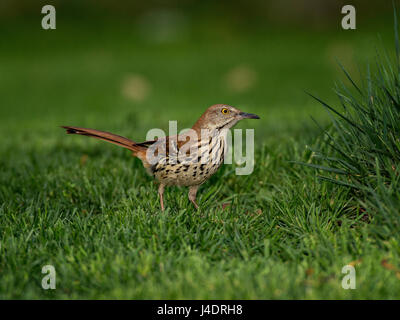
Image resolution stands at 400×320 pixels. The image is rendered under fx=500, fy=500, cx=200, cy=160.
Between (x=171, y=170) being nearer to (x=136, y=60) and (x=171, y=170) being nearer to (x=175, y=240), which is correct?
(x=175, y=240)

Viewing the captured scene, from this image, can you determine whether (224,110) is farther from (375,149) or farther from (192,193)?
(375,149)

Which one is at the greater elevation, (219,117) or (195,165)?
(219,117)

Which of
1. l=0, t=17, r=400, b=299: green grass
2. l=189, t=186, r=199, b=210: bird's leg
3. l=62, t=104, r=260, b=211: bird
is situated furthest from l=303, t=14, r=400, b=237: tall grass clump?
l=189, t=186, r=199, b=210: bird's leg

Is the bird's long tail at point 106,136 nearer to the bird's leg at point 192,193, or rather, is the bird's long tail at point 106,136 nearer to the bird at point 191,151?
the bird at point 191,151

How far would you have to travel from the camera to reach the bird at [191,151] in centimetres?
415

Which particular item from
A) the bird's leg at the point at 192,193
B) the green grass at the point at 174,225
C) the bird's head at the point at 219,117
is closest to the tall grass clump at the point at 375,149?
the green grass at the point at 174,225

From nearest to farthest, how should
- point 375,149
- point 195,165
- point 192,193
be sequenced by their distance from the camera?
point 375,149
point 195,165
point 192,193

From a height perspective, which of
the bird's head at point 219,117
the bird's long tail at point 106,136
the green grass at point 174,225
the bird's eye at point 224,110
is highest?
the bird's eye at point 224,110

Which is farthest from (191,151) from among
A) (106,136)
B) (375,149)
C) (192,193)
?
(375,149)

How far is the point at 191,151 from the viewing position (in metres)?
4.18

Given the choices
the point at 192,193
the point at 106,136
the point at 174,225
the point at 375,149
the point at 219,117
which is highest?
→ the point at 219,117

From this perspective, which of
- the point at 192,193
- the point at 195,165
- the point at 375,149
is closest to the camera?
the point at 375,149
